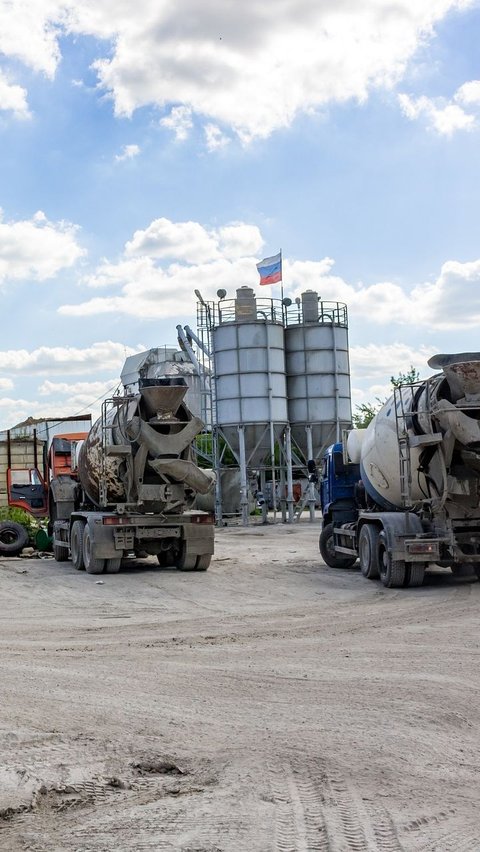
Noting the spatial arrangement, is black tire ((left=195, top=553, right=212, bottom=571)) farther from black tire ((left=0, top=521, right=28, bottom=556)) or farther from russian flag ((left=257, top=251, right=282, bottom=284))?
russian flag ((left=257, top=251, right=282, bottom=284))

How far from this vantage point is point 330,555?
2033cm

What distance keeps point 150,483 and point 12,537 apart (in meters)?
7.09

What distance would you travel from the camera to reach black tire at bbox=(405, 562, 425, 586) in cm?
1577

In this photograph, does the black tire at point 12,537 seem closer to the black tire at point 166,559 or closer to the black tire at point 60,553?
the black tire at point 60,553

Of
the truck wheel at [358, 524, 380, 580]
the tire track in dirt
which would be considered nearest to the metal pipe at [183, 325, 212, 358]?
the truck wheel at [358, 524, 380, 580]

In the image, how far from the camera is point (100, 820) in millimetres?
5262

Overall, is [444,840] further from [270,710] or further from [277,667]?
[277,667]

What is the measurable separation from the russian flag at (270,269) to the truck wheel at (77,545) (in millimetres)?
22551

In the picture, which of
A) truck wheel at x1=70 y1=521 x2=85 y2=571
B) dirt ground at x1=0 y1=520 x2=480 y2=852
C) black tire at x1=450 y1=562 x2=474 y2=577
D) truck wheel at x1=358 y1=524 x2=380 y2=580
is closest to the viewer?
dirt ground at x1=0 y1=520 x2=480 y2=852

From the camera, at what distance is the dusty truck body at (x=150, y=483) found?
18562 mm

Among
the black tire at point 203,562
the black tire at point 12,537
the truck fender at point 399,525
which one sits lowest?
the black tire at point 203,562

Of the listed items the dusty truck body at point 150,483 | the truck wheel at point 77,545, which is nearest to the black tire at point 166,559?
the dusty truck body at point 150,483

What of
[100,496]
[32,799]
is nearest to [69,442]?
[100,496]

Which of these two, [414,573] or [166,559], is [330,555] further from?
[414,573]
